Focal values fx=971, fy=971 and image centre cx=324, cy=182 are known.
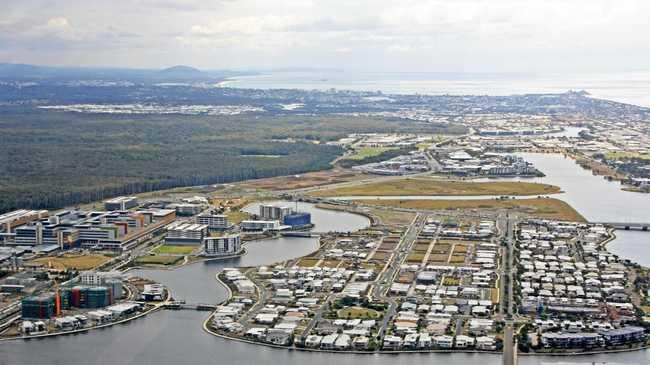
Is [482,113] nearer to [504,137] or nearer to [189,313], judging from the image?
[504,137]

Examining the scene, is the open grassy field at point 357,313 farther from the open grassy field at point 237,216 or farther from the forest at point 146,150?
→ the forest at point 146,150

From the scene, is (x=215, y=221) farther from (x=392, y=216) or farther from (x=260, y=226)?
(x=392, y=216)

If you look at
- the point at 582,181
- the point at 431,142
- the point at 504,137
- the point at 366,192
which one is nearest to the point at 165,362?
the point at 366,192

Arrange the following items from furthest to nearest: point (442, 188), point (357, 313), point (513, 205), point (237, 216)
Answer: point (442, 188), point (513, 205), point (237, 216), point (357, 313)

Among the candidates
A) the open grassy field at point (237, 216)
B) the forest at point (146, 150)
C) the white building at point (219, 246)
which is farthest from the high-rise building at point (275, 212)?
the forest at point (146, 150)

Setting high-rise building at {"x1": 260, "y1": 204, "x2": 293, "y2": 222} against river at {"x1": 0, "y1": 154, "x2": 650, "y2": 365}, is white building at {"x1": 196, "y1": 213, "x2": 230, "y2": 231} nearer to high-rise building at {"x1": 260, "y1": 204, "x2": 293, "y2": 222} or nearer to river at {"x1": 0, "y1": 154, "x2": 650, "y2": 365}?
high-rise building at {"x1": 260, "y1": 204, "x2": 293, "y2": 222}

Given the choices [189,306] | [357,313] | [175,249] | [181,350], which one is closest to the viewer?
[181,350]

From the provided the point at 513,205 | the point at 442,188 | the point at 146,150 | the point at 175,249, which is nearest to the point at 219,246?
the point at 175,249
